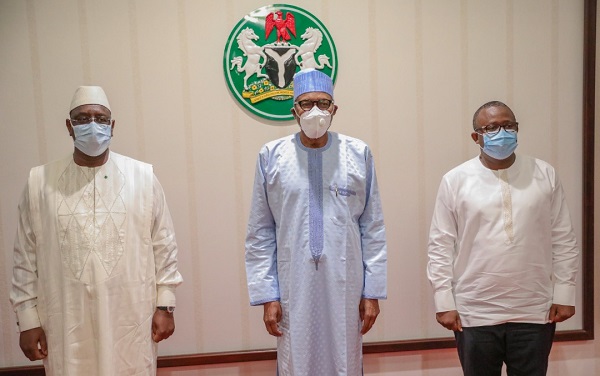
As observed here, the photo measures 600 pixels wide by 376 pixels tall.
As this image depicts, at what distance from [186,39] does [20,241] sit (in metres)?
1.27

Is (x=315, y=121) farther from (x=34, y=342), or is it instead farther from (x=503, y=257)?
(x=34, y=342)

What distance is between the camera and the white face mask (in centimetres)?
202

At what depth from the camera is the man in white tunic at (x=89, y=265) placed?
2027 millimetres

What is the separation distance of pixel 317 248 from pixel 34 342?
3.95 feet

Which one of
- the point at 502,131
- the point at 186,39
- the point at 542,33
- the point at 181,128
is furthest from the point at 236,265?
the point at 542,33

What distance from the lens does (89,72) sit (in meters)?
2.62

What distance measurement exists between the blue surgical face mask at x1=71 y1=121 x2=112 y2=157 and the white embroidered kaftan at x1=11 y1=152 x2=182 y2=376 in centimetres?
8

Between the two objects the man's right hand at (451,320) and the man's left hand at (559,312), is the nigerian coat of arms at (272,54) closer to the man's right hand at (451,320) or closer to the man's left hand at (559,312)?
the man's right hand at (451,320)

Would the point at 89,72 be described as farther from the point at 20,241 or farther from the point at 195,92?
the point at 20,241

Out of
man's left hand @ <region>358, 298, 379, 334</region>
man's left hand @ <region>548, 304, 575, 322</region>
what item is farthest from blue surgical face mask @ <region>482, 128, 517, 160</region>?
man's left hand @ <region>358, 298, 379, 334</region>

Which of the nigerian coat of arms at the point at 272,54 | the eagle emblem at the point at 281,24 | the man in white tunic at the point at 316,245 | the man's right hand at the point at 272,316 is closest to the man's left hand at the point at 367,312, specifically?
the man in white tunic at the point at 316,245

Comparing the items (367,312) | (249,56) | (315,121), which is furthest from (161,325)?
(249,56)

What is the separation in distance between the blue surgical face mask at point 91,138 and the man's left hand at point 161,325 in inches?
28.3

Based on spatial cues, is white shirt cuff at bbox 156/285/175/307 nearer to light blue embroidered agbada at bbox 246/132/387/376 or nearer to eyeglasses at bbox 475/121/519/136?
light blue embroidered agbada at bbox 246/132/387/376
